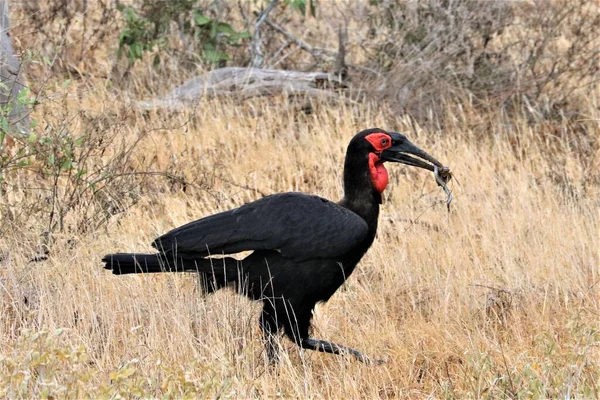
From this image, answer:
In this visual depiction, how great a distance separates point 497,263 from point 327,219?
1371mm

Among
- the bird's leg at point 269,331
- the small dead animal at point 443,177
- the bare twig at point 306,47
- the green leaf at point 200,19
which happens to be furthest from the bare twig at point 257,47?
the bird's leg at point 269,331

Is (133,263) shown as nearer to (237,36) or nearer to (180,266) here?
(180,266)

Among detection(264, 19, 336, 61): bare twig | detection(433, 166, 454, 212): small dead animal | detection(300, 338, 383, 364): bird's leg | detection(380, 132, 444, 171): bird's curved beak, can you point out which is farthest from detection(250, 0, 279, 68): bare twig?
detection(300, 338, 383, 364): bird's leg

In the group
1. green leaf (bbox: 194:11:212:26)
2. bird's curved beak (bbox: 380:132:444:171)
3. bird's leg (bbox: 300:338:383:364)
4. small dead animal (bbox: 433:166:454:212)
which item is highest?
green leaf (bbox: 194:11:212:26)

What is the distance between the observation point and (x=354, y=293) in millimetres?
5465

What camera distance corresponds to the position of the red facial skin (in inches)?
192

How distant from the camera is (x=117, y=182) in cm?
654

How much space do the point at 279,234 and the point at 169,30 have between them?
526cm

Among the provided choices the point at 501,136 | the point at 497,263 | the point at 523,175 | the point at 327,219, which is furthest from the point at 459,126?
the point at 327,219

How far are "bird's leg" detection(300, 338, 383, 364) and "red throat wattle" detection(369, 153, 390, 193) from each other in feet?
2.58

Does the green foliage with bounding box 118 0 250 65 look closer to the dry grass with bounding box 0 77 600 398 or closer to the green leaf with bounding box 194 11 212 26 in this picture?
the green leaf with bounding box 194 11 212 26

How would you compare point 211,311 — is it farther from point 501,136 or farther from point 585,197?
point 501,136

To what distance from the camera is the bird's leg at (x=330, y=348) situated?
15.0 ft

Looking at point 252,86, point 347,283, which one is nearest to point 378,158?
point 347,283
